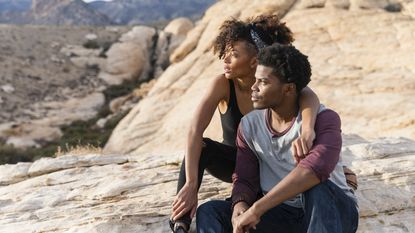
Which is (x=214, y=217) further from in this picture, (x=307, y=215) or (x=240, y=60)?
(x=240, y=60)

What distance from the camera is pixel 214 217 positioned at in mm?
3852

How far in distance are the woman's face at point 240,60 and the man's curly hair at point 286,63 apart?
609 mm

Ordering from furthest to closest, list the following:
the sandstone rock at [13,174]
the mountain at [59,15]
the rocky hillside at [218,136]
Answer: the mountain at [59,15] < the sandstone rock at [13,174] < the rocky hillside at [218,136]

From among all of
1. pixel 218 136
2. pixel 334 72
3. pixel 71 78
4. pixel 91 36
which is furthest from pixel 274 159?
pixel 91 36

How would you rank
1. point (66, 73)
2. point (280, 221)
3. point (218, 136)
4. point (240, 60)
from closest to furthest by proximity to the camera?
point (280, 221) < point (240, 60) < point (218, 136) < point (66, 73)

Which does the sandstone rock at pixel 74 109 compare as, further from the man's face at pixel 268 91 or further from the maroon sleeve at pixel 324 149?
the maroon sleeve at pixel 324 149

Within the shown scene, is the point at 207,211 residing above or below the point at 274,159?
below

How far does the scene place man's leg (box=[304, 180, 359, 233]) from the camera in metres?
3.45

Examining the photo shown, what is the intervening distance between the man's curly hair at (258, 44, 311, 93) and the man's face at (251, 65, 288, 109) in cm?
4

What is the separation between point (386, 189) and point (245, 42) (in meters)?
2.08

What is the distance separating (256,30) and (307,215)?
68.0 inches

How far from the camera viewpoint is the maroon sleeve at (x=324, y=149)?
353 centimetres

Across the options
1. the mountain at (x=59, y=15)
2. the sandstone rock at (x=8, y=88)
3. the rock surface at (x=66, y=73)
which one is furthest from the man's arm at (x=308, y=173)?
the mountain at (x=59, y=15)

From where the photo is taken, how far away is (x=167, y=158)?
6.96 m
